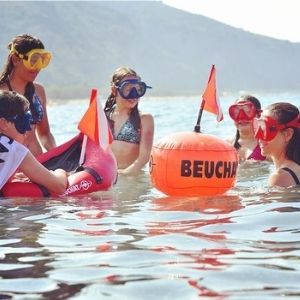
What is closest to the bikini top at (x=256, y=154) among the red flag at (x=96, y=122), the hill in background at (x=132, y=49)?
the red flag at (x=96, y=122)

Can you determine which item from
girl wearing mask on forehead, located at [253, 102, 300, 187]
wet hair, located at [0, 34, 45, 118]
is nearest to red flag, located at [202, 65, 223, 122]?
girl wearing mask on forehead, located at [253, 102, 300, 187]

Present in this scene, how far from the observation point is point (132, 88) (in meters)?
8.27

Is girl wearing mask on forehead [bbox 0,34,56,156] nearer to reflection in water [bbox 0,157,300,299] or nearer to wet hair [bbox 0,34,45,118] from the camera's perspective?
wet hair [bbox 0,34,45,118]

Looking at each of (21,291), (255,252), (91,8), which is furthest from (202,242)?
(91,8)

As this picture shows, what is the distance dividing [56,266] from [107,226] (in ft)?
3.79

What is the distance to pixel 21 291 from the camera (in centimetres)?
333

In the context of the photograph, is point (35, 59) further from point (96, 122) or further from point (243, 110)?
point (243, 110)

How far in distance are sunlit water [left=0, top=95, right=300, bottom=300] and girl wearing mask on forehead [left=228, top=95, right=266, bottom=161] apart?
276 centimetres

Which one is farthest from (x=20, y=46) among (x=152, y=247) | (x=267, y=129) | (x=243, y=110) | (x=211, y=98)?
(x=152, y=247)

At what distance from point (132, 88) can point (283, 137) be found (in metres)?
2.56

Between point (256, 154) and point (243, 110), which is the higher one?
point (243, 110)

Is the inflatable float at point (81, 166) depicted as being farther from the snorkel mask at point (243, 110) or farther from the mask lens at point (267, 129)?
the snorkel mask at point (243, 110)

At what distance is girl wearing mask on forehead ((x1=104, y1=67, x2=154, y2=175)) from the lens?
8.49m

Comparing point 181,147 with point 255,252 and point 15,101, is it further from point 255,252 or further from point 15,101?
point 255,252
